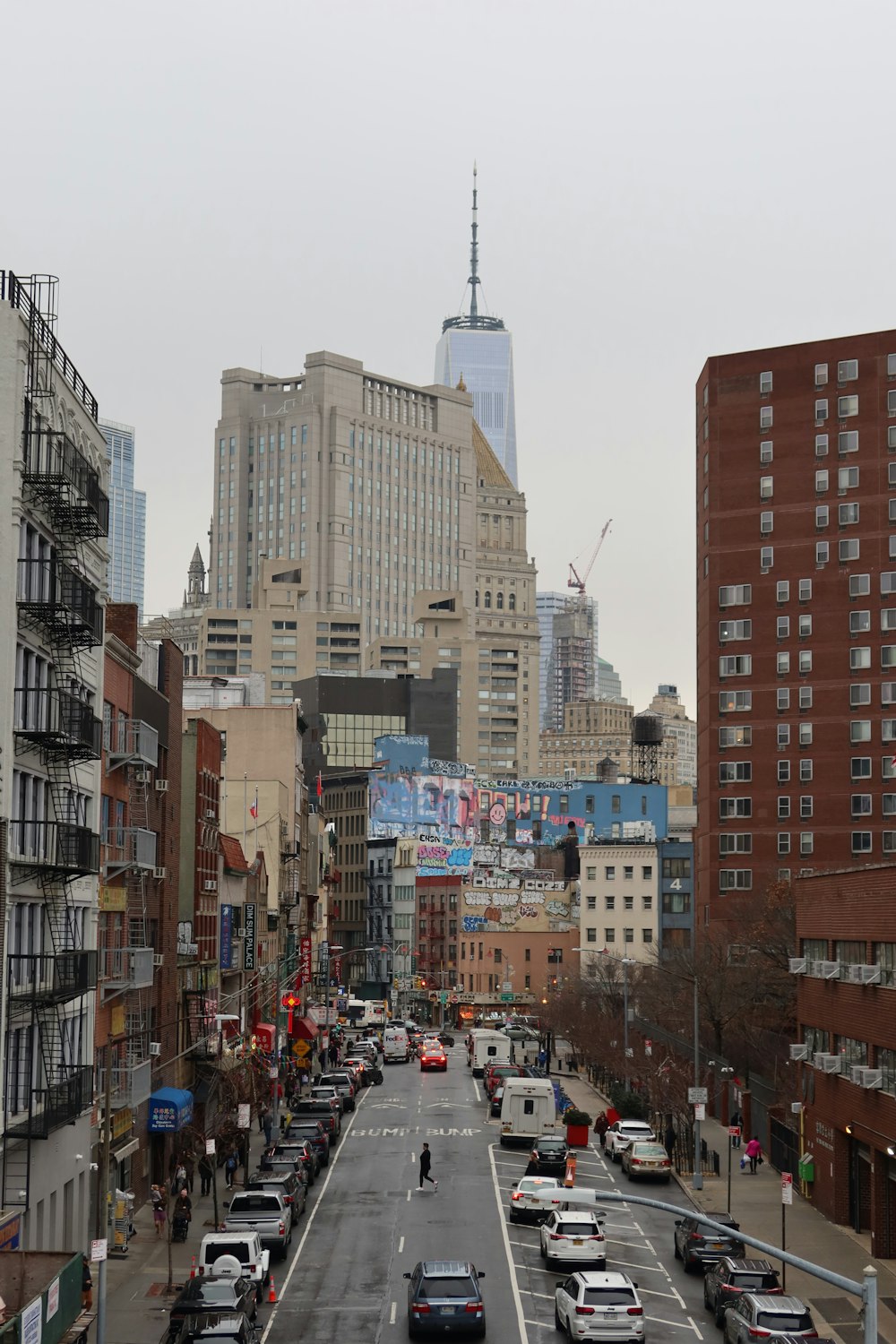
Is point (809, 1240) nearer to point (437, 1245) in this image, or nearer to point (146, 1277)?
point (437, 1245)

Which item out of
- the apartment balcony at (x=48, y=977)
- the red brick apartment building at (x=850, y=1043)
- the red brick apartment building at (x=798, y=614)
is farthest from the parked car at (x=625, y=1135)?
the red brick apartment building at (x=798, y=614)

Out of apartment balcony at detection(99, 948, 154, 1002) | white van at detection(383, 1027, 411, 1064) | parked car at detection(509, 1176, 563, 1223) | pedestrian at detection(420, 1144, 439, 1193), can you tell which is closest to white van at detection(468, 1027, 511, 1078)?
white van at detection(383, 1027, 411, 1064)

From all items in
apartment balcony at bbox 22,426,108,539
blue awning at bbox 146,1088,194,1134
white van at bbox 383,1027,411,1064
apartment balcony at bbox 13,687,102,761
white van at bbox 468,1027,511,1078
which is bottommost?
white van at bbox 383,1027,411,1064

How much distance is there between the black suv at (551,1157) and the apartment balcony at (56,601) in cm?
2695

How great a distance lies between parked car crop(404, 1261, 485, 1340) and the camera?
40.3 m

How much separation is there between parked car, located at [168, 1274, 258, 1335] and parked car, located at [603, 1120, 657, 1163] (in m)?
31.7

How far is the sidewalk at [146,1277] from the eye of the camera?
4222 centimetres

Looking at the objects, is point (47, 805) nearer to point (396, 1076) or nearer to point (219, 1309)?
point (219, 1309)

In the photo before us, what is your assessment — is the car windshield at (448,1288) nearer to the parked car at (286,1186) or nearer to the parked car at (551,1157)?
the parked car at (286,1186)

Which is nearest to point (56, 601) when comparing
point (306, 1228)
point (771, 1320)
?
point (771, 1320)

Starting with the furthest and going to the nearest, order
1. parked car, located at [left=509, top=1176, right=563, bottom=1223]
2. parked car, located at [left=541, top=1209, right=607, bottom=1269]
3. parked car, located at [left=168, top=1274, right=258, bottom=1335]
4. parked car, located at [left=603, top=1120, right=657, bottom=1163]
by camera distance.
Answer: parked car, located at [left=603, top=1120, right=657, bottom=1163] → parked car, located at [left=509, top=1176, right=563, bottom=1223] → parked car, located at [left=541, top=1209, right=607, bottom=1269] → parked car, located at [left=168, top=1274, right=258, bottom=1335]

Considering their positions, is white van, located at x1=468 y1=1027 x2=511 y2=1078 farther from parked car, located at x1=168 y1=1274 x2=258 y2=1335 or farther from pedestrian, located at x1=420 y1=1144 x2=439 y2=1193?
parked car, located at x1=168 y1=1274 x2=258 y2=1335

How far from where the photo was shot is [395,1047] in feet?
441

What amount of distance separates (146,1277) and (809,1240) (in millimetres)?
19169
